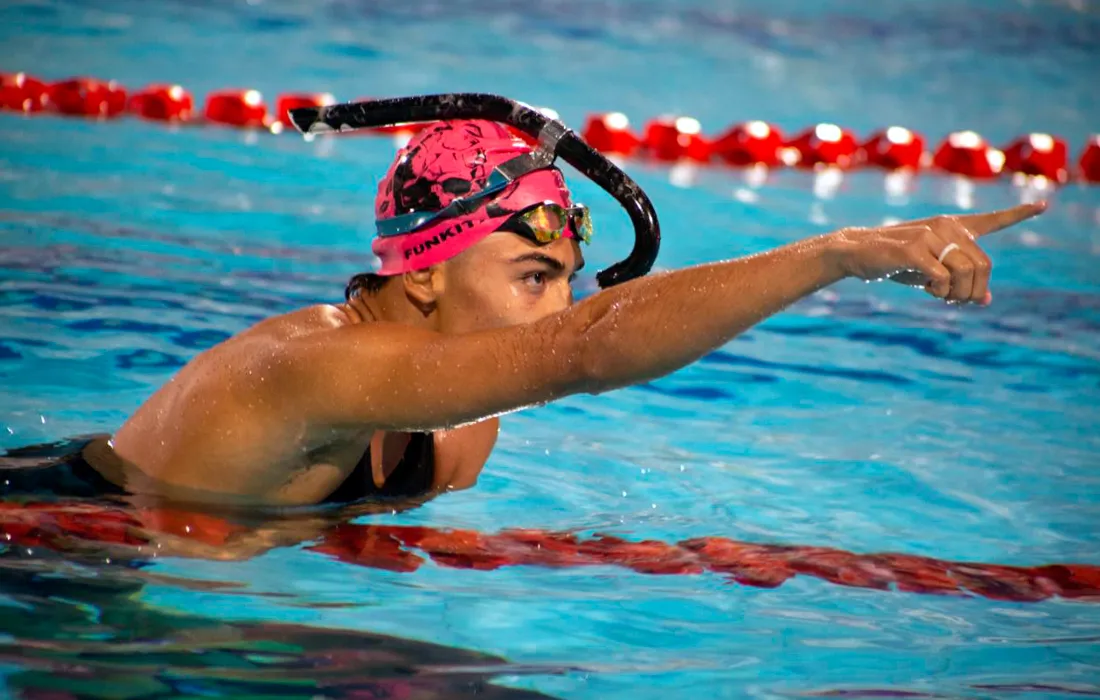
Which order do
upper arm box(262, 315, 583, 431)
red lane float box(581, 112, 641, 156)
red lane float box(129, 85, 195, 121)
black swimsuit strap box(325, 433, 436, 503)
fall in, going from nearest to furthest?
upper arm box(262, 315, 583, 431) < black swimsuit strap box(325, 433, 436, 503) < red lane float box(129, 85, 195, 121) < red lane float box(581, 112, 641, 156)

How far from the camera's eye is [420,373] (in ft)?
8.75

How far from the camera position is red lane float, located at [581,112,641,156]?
11.6 m

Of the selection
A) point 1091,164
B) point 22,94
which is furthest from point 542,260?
point 1091,164

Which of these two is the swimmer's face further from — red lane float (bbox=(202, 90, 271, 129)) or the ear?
red lane float (bbox=(202, 90, 271, 129))

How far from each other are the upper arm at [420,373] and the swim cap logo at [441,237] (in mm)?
336

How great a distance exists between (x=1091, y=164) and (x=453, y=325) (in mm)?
9983

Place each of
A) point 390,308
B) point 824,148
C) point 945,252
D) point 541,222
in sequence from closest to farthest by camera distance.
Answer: point 945,252, point 541,222, point 390,308, point 824,148

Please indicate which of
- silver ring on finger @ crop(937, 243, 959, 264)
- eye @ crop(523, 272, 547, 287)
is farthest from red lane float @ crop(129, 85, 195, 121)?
silver ring on finger @ crop(937, 243, 959, 264)

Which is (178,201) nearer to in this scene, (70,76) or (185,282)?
(185,282)

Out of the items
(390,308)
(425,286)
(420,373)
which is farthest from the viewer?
(390,308)

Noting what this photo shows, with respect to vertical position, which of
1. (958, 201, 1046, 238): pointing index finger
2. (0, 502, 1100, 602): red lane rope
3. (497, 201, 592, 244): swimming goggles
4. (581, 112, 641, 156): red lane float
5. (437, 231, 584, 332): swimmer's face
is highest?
(581, 112, 641, 156): red lane float

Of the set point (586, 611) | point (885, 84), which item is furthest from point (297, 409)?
point (885, 84)

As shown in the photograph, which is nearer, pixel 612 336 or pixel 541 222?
pixel 612 336

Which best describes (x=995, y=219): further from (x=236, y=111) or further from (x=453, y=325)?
(x=236, y=111)
